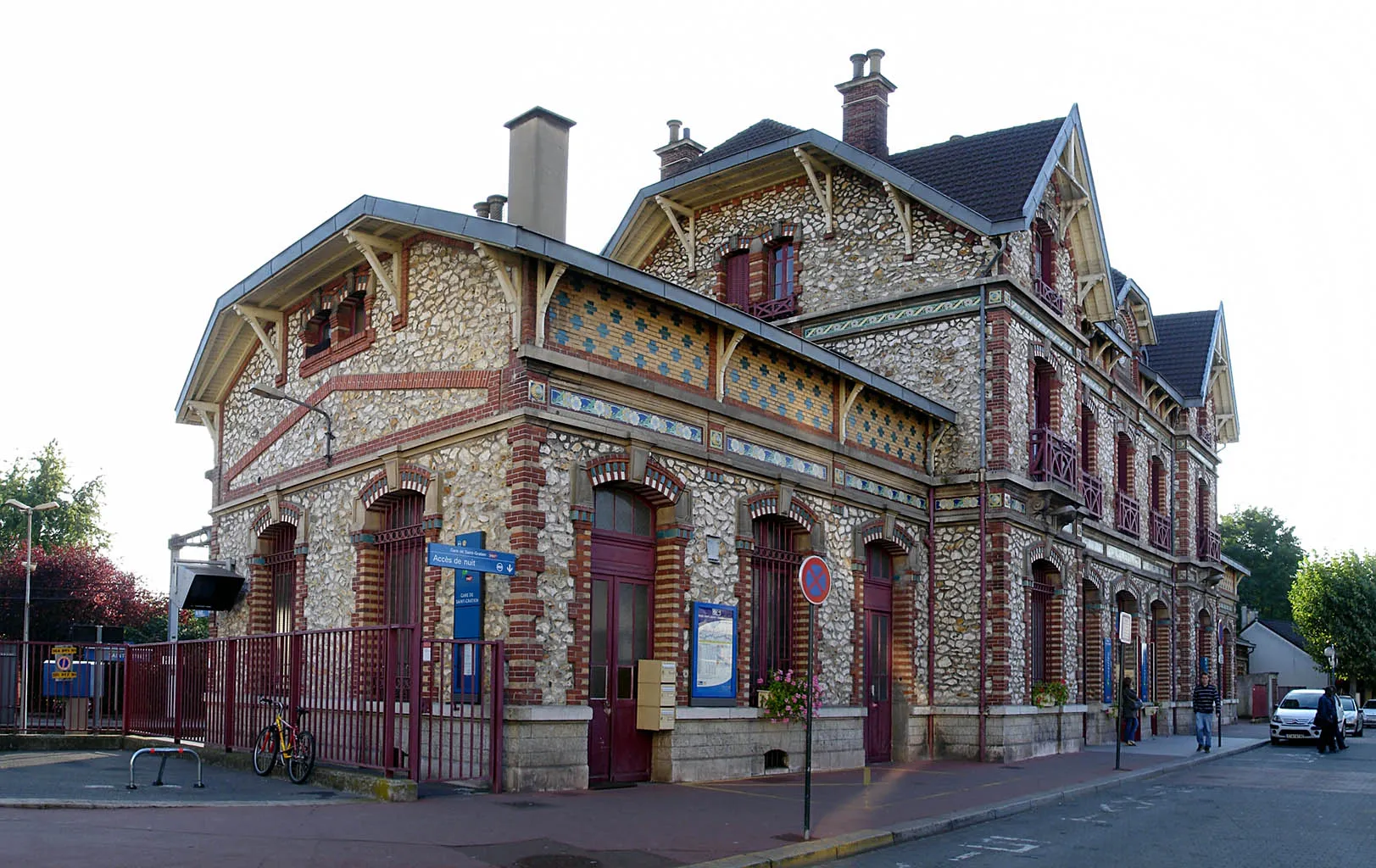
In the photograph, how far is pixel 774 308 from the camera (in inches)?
910

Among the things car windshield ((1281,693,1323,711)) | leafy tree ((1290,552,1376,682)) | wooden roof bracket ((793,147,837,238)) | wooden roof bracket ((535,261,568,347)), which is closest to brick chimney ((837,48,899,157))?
wooden roof bracket ((793,147,837,238))

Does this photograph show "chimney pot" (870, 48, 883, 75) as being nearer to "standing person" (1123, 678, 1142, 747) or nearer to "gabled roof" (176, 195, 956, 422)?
"gabled roof" (176, 195, 956, 422)

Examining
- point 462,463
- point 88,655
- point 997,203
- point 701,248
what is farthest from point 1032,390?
point 88,655

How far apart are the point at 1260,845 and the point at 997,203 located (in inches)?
480

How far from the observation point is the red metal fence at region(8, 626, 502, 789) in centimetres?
1250

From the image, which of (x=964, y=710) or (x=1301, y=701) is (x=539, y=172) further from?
(x=1301, y=701)

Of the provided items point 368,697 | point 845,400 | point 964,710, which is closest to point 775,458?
point 845,400

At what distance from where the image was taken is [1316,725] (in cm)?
2914

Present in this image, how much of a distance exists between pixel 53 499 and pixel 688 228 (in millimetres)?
45377

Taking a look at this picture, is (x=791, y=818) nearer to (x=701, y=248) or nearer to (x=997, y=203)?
(x=997, y=203)

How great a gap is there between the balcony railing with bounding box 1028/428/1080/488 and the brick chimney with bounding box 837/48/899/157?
20.6 ft

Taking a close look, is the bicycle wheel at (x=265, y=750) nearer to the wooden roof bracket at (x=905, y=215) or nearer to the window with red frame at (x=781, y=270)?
the window with red frame at (x=781, y=270)

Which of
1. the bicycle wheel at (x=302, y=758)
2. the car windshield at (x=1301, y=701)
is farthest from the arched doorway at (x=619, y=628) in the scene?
the car windshield at (x=1301, y=701)

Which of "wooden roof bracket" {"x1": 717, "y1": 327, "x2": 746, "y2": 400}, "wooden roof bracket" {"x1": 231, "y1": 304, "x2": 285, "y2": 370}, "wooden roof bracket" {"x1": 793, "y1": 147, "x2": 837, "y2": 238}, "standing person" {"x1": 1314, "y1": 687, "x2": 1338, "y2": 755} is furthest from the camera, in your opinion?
"standing person" {"x1": 1314, "y1": 687, "x2": 1338, "y2": 755}
